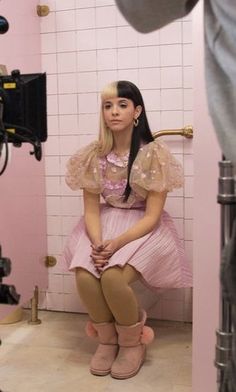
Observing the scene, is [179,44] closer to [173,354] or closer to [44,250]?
[44,250]

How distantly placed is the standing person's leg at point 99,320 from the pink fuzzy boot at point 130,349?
31 millimetres

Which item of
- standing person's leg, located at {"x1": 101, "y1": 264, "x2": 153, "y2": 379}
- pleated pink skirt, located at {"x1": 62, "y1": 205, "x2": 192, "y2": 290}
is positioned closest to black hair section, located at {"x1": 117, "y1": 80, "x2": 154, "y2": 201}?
pleated pink skirt, located at {"x1": 62, "y1": 205, "x2": 192, "y2": 290}

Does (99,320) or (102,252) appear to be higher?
(102,252)

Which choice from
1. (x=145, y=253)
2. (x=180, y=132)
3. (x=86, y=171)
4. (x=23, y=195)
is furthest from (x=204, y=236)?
(x=23, y=195)

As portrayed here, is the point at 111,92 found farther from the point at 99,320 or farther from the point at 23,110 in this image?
the point at 99,320

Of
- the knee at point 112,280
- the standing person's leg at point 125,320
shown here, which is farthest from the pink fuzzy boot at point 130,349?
the knee at point 112,280

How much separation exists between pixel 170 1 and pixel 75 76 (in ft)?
4.89

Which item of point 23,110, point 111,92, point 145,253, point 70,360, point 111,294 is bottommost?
point 70,360

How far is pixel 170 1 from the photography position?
0.54 m

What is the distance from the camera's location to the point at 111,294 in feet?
4.90

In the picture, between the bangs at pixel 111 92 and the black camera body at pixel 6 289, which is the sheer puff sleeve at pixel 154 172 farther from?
the black camera body at pixel 6 289

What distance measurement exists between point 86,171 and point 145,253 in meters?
0.39

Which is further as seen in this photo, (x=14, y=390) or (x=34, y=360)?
(x=34, y=360)

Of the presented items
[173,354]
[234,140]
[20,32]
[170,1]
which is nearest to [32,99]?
[170,1]
